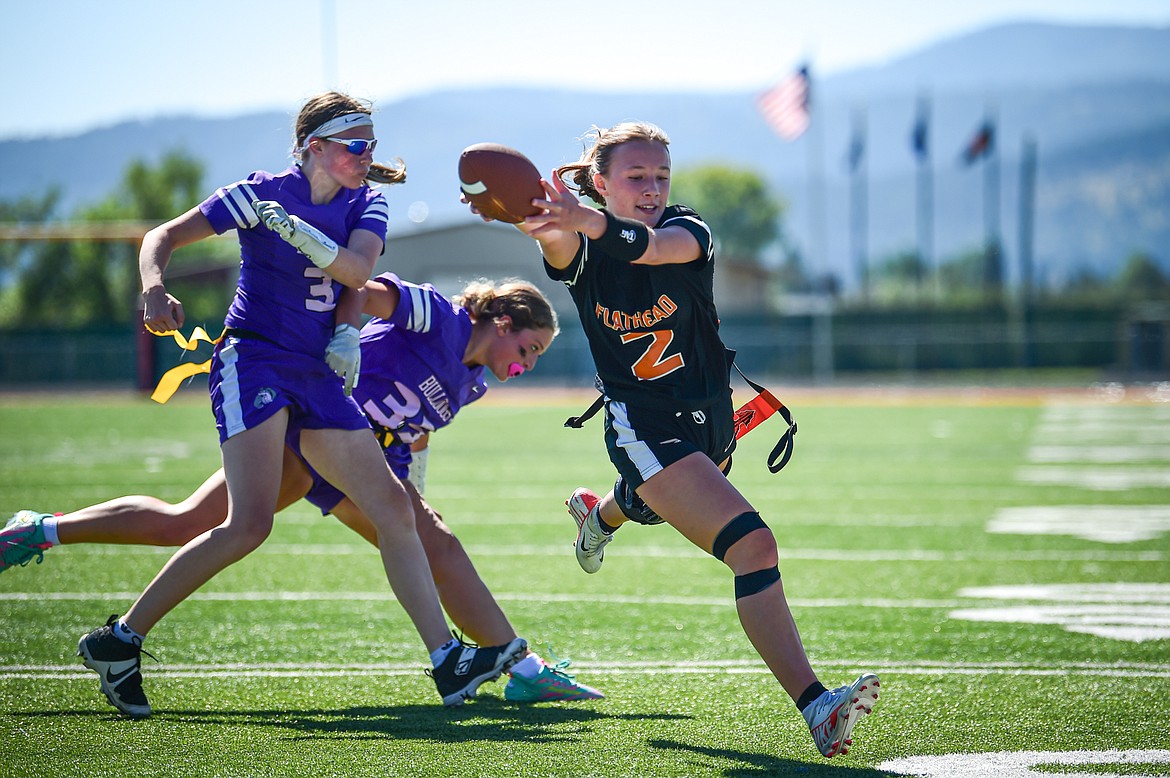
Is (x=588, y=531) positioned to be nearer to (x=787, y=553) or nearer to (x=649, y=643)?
(x=649, y=643)

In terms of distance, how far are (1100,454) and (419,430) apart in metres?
11.1

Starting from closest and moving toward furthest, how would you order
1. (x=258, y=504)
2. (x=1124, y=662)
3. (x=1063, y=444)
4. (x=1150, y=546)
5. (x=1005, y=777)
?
(x=1005, y=777) → (x=258, y=504) → (x=1124, y=662) → (x=1150, y=546) → (x=1063, y=444)

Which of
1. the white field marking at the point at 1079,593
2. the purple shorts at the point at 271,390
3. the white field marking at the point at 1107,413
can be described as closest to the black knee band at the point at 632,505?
the purple shorts at the point at 271,390

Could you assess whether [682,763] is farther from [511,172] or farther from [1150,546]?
[1150,546]

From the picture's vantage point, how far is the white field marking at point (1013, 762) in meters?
3.17

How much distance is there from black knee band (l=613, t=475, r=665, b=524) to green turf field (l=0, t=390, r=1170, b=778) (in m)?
0.59

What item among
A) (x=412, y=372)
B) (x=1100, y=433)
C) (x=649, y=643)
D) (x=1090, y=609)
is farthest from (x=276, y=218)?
(x=1100, y=433)

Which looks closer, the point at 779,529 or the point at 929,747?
the point at 929,747

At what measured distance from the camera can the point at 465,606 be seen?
423cm

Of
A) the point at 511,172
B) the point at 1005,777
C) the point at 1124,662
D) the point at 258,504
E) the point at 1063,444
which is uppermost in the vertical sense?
the point at 511,172

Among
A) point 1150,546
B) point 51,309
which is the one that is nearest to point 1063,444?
point 1150,546

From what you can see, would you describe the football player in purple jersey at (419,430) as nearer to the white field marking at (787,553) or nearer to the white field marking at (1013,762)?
the white field marking at (1013,762)

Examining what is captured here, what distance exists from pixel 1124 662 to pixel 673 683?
1.66 meters

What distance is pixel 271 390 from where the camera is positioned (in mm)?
3826
